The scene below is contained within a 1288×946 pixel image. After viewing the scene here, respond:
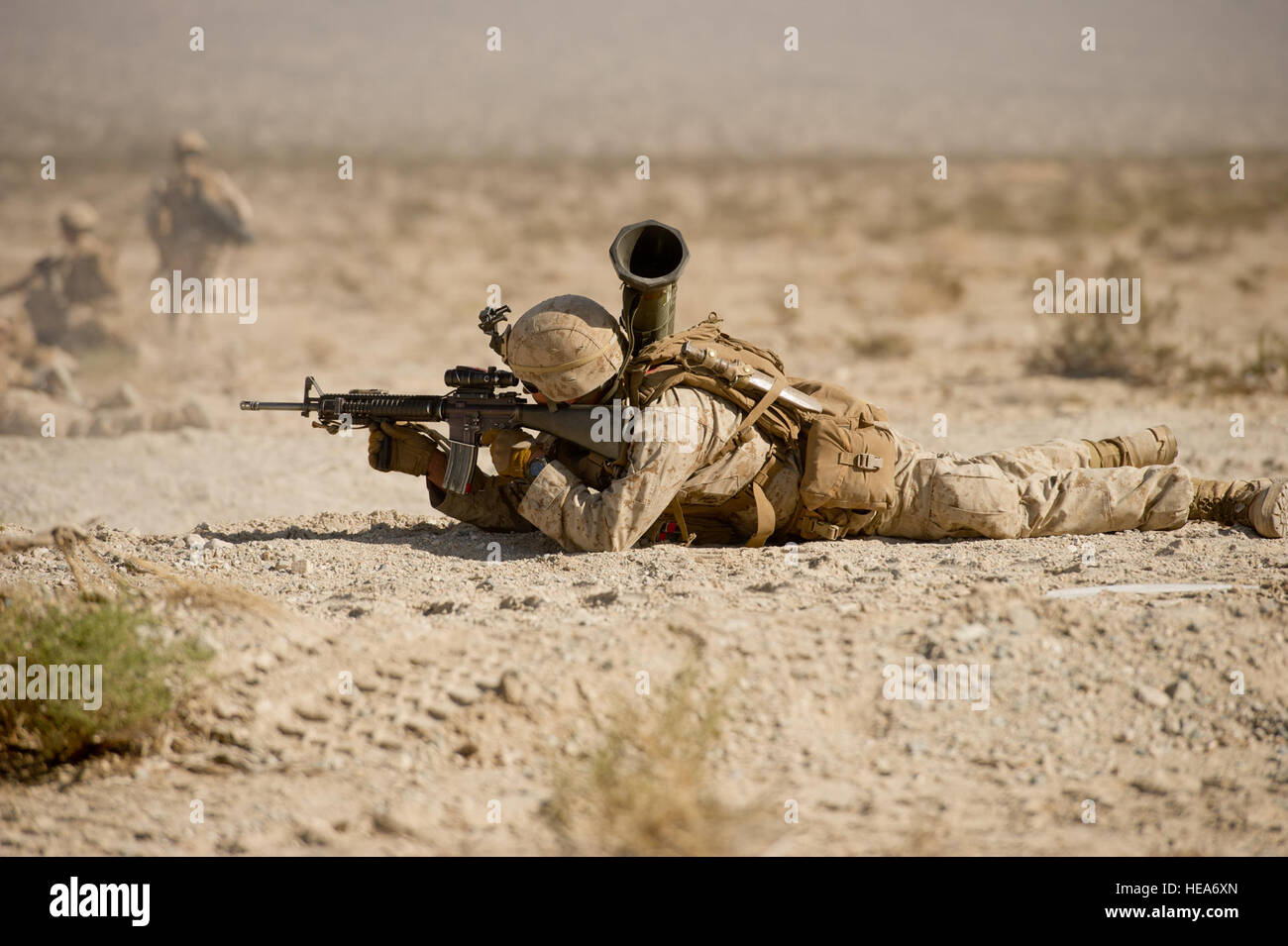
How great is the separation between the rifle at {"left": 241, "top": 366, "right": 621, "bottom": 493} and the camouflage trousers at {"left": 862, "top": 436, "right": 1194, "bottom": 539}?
5.34ft

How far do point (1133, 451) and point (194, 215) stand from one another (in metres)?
9.77

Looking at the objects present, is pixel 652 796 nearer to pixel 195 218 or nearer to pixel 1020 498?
pixel 1020 498

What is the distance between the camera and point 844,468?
518 cm

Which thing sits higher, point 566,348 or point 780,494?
point 566,348

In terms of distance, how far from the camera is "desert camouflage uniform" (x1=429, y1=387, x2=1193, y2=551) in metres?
5.04

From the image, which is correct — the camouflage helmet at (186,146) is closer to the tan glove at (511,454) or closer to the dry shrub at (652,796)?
the tan glove at (511,454)

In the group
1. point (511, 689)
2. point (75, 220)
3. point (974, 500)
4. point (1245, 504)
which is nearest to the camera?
point (511, 689)

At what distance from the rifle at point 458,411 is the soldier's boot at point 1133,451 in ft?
8.87

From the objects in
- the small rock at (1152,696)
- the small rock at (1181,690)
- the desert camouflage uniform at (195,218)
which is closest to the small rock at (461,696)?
the small rock at (1152,696)

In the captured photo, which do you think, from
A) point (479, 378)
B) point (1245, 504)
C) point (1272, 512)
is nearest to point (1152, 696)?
point (1272, 512)

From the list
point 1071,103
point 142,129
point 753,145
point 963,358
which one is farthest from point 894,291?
point 1071,103

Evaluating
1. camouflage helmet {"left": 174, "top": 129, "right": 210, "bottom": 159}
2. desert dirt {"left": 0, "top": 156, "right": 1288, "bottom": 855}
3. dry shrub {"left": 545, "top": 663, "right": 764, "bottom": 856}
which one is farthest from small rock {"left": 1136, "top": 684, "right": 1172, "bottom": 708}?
camouflage helmet {"left": 174, "top": 129, "right": 210, "bottom": 159}

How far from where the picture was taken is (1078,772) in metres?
3.53

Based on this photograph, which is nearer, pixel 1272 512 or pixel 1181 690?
pixel 1181 690
